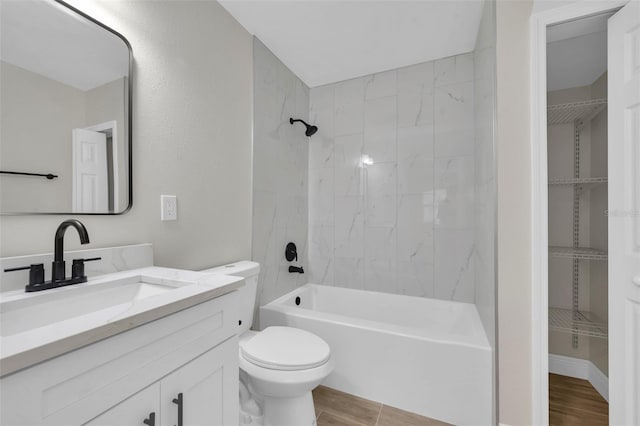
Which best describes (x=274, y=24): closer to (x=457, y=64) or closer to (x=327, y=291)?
(x=457, y=64)

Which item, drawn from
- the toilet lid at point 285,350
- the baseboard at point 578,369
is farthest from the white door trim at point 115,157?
the baseboard at point 578,369

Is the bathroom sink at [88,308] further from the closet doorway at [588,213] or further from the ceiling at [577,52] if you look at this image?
the ceiling at [577,52]

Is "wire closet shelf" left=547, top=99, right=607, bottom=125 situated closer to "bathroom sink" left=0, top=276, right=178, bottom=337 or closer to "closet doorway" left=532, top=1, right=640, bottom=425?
"closet doorway" left=532, top=1, right=640, bottom=425

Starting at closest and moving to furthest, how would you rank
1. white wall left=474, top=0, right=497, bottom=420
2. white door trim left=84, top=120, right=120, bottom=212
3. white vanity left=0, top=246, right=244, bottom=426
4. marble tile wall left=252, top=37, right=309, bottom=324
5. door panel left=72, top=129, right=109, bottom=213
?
white vanity left=0, top=246, right=244, bottom=426 < door panel left=72, top=129, right=109, bottom=213 < white door trim left=84, top=120, right=120, bottom=212 < white wall left=474, top=0, right=497, bottom=420 < marble tile wall left=252, top=37, right=309, bottom=324

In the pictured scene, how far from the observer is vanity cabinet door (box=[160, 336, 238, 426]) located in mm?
742

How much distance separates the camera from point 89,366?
566 mm

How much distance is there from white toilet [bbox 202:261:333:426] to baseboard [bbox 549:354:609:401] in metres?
1.80

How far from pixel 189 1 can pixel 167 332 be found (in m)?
1.67

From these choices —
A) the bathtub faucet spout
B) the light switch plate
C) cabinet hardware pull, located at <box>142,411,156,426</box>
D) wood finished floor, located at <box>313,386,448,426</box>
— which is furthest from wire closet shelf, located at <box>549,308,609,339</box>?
the light switch plate

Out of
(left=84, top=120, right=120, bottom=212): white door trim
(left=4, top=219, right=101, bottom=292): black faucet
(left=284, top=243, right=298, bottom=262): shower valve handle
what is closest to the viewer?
(left=4, top=219, right=101, bottom=292): black faucet

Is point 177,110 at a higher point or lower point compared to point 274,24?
lower

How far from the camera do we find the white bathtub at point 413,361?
1490 millimetres
